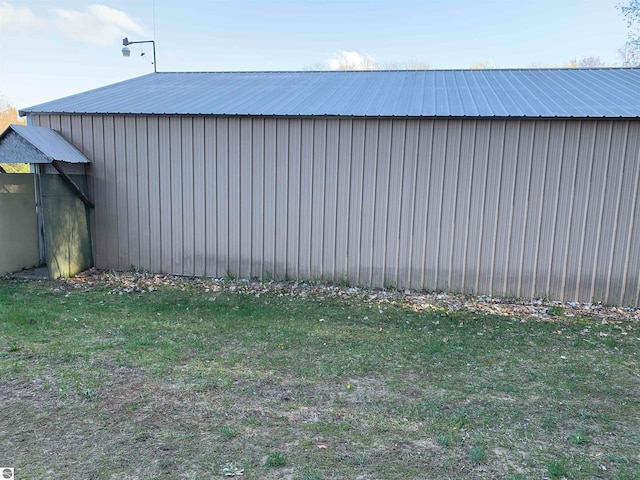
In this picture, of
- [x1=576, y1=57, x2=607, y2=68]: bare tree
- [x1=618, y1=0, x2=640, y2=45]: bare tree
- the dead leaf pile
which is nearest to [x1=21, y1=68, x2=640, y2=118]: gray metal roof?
the dead leaf pile

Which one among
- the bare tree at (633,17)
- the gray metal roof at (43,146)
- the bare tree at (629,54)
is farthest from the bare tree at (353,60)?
the gray metal roof at (43,146)

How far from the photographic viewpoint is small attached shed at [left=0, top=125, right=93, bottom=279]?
5.97m

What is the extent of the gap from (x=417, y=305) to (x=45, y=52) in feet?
68.0

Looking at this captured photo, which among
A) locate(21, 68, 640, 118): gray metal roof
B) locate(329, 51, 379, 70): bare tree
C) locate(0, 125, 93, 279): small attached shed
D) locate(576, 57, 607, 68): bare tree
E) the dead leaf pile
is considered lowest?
the dead leaf pile

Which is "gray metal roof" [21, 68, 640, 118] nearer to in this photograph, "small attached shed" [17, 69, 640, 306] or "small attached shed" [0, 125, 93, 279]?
"small attached shed" [17, 69, 640, 306]

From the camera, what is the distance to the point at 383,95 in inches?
277

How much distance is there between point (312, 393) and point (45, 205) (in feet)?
16.3

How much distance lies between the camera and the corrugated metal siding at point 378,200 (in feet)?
18.5

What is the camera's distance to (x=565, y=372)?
3.63 meters

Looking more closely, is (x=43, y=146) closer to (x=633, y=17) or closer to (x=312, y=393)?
(x=312, y=393)

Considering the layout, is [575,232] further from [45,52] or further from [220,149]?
[45,52]

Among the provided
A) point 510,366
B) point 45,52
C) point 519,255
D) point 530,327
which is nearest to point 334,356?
point 510,366

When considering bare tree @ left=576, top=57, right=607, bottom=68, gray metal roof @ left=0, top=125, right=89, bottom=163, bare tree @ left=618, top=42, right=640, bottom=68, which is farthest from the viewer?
bare tree @ left=576, top=57, right=607, bottom=68

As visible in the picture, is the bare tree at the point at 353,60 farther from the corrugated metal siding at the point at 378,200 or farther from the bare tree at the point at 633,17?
the corrugated metal siding at the point at 378,200
